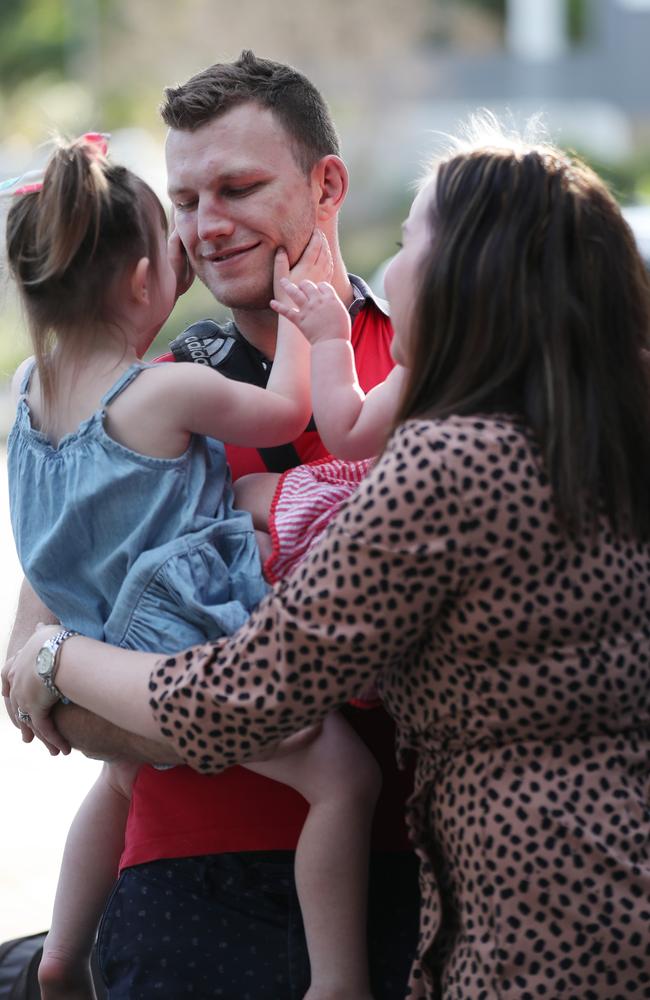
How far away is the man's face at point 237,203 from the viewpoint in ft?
9.70

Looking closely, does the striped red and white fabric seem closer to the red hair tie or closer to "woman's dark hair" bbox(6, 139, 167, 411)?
"woman's dark hair" bbox(6, 139, 167, 411)

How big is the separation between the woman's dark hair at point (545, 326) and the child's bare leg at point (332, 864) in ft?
2.34

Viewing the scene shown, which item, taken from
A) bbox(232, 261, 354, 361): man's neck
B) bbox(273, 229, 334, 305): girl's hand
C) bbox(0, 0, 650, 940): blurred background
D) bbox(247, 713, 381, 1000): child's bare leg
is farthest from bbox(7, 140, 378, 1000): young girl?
bbox(0, 0, 650, 940): blurred background

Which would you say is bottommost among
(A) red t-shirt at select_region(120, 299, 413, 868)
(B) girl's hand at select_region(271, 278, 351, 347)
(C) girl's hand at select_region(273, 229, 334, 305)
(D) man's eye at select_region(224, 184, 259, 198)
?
(A) red t-shirt at select_region(120, 299, 413, 868)

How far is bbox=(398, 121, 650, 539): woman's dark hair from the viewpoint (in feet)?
6.64

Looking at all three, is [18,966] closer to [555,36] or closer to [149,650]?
[149,650]

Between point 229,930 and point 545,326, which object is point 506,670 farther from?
point 229,930

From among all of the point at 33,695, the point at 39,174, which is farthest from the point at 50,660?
the point at 39,174

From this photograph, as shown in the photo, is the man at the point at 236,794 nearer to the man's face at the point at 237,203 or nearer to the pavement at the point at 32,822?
the man's face at the point at 237,203

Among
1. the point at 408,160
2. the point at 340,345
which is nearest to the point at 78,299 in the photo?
the point at 340,345

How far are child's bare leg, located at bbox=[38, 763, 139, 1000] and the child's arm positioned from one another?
96 cm

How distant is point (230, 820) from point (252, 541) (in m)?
0.56

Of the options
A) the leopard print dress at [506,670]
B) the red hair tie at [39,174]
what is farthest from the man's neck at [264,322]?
the leopard print dress at [506,670]

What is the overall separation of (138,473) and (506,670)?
78cm
